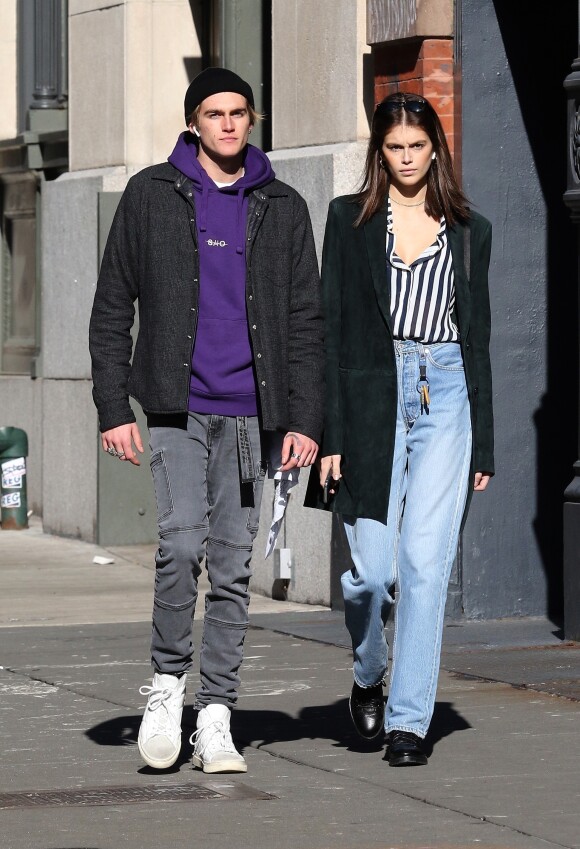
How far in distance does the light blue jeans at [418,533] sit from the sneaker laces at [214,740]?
0.51 m

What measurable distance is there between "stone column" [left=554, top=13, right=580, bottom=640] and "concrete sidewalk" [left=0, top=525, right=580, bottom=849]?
0.57ft

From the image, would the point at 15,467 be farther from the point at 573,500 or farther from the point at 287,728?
the point at 287,728

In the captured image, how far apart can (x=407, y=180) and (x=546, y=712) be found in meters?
2.04

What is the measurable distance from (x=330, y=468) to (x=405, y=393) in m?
0.34

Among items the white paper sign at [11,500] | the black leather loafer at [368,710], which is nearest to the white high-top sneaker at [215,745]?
the black leather loafer at [368,710]

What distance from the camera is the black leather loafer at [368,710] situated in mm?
6359

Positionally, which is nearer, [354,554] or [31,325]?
[354,554]

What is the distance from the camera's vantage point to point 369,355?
Result: 6207mm

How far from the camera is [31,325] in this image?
650 inches

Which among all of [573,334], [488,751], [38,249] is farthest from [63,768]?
[38,249]

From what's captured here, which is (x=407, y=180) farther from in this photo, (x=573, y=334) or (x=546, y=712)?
(x=573, y=334)

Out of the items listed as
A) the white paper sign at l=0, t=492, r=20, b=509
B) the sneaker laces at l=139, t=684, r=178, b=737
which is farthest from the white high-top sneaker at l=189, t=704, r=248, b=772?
the white paper sign at l=0, t=492, r=20, b=509

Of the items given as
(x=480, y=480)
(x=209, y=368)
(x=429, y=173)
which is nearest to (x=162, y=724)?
(x=209, y=368)

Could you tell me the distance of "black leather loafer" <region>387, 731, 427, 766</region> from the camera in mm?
6117
